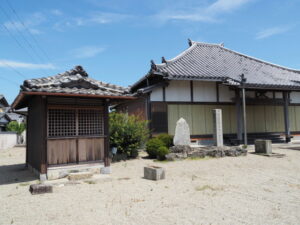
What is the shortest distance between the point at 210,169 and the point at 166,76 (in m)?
6.23

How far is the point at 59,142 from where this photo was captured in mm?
8086

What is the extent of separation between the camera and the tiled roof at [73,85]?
7418 mm

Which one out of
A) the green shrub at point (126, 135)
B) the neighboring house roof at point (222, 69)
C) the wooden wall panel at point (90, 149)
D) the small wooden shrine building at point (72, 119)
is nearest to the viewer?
the small wooden shrine building at point (72, 119)

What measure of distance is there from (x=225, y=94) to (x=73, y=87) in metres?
11.2

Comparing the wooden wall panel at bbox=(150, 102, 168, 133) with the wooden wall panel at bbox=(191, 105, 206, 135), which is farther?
the wooden wall panel at bbox=(191, 105, 206, 135)

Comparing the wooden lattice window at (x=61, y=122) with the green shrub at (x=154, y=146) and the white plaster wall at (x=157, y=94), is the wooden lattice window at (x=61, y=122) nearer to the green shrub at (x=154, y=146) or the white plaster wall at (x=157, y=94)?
the green shrub at (x=154, y=146)

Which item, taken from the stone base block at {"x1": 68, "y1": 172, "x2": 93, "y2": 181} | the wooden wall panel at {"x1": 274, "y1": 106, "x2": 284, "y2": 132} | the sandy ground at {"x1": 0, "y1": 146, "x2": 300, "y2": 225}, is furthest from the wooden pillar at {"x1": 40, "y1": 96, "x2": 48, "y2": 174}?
the wooden wall panel at {"x1": 274, "y1": 106, "x2": 284, "y2": 132}

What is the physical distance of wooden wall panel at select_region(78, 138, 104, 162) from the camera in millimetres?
8438

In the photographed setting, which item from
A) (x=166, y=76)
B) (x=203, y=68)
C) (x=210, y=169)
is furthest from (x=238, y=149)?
(x=203, y=68)

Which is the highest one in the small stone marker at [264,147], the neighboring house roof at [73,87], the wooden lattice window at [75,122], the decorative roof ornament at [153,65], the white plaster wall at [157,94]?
the decorative roof ornament at [153,65]

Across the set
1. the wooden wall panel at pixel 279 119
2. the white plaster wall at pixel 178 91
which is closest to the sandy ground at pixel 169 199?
the white plaster wall at pixel 178 91

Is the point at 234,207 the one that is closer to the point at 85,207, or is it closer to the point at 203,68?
the point at 85,207

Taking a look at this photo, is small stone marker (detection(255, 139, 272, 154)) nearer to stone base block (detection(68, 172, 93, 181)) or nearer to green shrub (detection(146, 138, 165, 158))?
green shrub (detection(146, 138, 165, 158))

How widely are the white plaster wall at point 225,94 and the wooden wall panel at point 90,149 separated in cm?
1012
